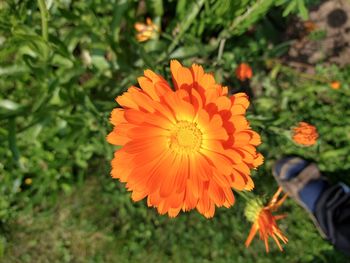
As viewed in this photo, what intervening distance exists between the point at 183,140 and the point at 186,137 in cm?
2

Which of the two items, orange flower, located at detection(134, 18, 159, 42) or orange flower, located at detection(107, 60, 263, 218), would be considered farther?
orange flower, located at detection(134, 18, 159, 42)

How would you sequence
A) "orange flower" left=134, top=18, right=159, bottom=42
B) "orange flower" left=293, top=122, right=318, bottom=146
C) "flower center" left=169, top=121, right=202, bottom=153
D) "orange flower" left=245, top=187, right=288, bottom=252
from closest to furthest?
1. "flower center" left=169, top=121, right=202, bottom=153
2. "orange flower" left=245, top=187, right=288, bottom=252
3. "orange flower" left=293, top=122, right=318, bottom=146
4. "orange flower" left=134, top=18, right=159, bottom=42

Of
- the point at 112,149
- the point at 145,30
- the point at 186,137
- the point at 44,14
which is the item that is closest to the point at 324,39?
the point at 145,30

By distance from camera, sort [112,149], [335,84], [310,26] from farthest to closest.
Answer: [310,26] → [335,84] → [112,149]

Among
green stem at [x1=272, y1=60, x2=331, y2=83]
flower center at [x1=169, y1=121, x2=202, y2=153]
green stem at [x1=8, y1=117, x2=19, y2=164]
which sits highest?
green stem at [x1=272, y1=60, x2=331, y2=83]

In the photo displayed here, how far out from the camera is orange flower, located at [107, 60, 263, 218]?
3.96ft

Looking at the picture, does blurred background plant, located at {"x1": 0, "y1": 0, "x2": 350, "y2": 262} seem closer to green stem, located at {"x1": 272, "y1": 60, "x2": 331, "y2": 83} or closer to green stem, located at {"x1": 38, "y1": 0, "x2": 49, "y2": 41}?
green stem, located at {"x1": 272, "y1": 60, "x2": 331, "y2": 83}

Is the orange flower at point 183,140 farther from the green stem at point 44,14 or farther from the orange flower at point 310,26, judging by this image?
the orange flower at point 310,26

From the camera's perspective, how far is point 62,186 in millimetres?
2488

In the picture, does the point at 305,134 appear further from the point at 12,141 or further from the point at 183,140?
the point at 12,141

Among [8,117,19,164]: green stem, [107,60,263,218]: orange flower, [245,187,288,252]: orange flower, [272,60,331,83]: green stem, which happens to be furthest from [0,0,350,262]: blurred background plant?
[107,60,263,218]: orange flower

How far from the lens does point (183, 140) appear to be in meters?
1.39

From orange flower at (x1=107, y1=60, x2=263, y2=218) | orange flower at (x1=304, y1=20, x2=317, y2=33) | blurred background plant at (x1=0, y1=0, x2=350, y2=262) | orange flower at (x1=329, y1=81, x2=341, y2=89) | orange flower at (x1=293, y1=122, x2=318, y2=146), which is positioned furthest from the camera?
orange flower at (x1=304, y1=20, x2=317, y2=33)

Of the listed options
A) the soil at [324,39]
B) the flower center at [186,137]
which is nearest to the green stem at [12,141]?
the flower center at [186,137]
